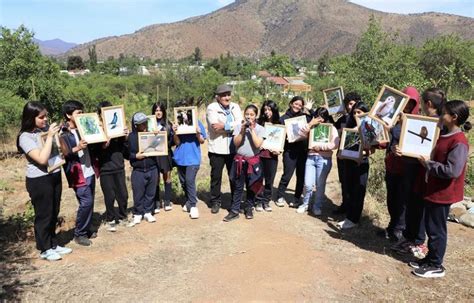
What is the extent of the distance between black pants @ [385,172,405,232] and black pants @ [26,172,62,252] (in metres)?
4.03

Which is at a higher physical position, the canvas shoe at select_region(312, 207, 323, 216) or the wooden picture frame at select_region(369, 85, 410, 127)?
the wooden picture frame at select_region(369, 85, 410, 127)

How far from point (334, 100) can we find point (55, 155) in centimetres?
397

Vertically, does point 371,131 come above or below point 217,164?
A: above

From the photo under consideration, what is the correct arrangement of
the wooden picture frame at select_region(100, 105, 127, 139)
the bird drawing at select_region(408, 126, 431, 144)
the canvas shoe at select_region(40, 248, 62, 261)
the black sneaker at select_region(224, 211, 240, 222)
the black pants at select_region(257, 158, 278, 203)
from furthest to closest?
the black pants at select_region(257, 158, 278, 203)
the black sneaker at select_region(224, 211, 240, 222)
the wooden picture frame at select_region(100, 105, 127, 139)
the canvas shoe at select_region(40, 248, 62, 261)
the bird drawing at select_region(408, 126, 431, 144)

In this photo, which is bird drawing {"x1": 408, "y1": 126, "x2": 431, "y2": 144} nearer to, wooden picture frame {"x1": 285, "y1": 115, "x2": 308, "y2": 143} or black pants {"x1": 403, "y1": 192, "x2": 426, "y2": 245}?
black pants {"x1": 403, "y1": 192, "x2": 426, "y2": 245}

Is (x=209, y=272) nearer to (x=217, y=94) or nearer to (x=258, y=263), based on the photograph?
(x=258, y=263)

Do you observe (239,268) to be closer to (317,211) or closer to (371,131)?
(317,211)

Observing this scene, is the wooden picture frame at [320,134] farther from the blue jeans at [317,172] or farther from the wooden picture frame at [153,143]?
the wooden picture frame at [153,143]

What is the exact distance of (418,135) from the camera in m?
4.02

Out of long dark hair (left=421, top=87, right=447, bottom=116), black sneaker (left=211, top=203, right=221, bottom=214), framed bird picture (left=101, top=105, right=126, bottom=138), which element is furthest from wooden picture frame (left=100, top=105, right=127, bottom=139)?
long dark hair (left=421, top=87, right=447, bottom=116)

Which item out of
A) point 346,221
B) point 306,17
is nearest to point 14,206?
point 346,221

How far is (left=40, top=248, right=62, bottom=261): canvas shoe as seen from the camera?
4.42m

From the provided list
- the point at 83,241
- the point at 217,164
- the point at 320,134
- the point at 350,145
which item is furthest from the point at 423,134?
the point at 83,241

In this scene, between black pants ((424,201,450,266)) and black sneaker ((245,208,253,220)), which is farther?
black sneaker ((245,208,253,220))
